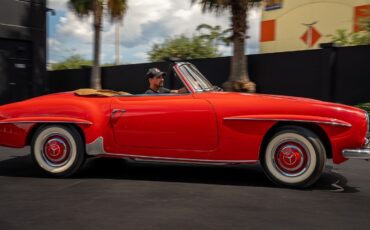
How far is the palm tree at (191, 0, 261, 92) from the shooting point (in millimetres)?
12734

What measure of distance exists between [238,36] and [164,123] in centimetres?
797

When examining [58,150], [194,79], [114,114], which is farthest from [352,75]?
[58,150]

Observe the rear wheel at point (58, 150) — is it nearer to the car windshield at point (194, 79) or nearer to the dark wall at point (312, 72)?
the car windshield at point (194, 79)

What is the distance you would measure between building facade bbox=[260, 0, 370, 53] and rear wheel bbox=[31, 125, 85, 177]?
1777cm

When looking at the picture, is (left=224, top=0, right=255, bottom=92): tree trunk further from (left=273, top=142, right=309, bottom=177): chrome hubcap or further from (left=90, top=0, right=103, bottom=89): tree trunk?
(left=273, top=142, right=309, bottom=177): chrome hubcap

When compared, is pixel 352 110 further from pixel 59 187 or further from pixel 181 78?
pixel 59 187

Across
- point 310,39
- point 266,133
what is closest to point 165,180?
point 266,133

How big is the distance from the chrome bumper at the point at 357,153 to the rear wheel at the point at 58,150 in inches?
123

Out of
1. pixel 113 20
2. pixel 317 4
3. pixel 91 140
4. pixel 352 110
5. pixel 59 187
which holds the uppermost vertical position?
pixel 317 4

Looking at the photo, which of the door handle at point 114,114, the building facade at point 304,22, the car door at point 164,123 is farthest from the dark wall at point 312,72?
the building facade at point 304,22

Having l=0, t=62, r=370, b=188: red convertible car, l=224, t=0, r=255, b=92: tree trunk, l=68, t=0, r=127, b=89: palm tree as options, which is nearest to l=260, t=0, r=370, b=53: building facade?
l=68, t=0, r=127, b=89: palm tree

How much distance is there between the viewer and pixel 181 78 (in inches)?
234

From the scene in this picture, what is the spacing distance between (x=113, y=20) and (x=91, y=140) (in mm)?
12314

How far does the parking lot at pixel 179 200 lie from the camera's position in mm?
4070
